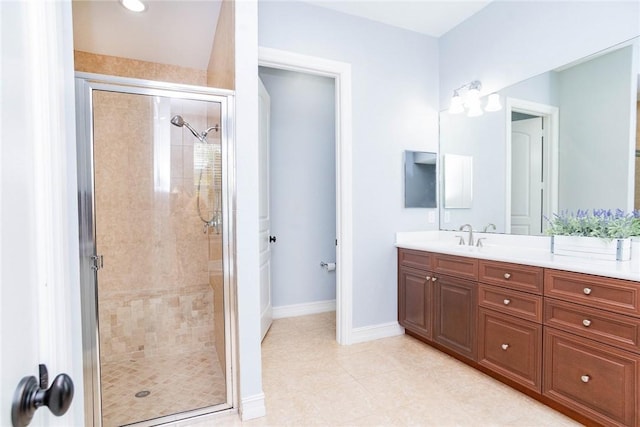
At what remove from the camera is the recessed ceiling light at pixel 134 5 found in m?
2.27

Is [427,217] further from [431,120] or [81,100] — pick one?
[81,100]

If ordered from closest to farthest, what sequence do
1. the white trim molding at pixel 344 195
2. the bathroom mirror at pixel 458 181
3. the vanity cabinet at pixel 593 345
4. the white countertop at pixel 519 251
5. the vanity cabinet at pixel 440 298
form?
1. the vanity cabinet at pixel 593 345
2. the white countertop at pixel 519 251
3. the vanity cabinet at pixel 440 298
4. the white trim molding at pixel 344 195
5. the bathroom mirror at pixel 458 181

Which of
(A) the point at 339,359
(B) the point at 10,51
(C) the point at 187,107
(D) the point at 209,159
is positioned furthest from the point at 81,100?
(A) the point at 339,359

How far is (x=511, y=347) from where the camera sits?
196cm

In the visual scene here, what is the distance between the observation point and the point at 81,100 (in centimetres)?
153

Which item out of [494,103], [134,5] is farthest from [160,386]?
[494,103]

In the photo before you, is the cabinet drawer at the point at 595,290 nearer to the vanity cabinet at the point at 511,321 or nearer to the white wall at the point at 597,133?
the vanity cabinet at the point at 511,321

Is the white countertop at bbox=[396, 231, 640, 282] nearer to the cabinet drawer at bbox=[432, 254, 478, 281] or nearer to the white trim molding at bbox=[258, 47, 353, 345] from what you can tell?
the cabinet drawer at bbox=[432, 254, 478, 281]

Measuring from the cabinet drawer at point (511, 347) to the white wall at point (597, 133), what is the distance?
926mm

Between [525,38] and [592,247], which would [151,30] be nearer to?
[525,38]

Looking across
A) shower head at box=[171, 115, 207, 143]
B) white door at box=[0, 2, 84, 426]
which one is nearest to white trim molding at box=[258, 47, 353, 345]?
shower head at box=[171, 115, 207, 143]

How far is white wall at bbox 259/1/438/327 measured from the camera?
2.68 meters

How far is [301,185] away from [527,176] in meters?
2.14

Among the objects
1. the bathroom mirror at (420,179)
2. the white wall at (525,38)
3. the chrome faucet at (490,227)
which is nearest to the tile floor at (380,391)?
the chrome faucet at (490,227)
